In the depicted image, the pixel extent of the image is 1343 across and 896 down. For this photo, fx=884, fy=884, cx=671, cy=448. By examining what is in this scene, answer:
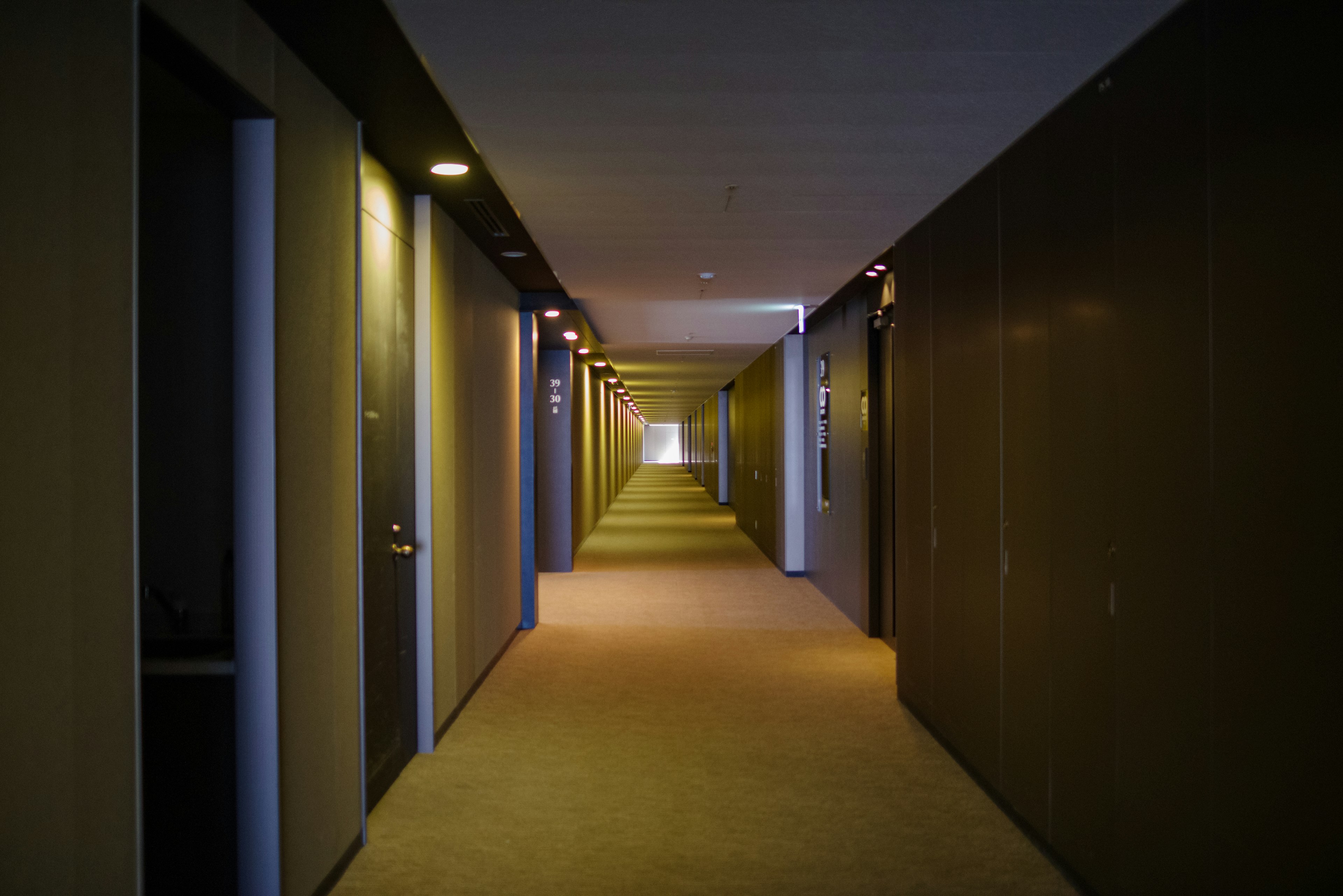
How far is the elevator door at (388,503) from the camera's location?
3.96m

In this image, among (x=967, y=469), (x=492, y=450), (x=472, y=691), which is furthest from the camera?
(x=492, y=450)

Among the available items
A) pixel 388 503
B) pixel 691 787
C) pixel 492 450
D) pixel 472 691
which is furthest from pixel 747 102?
pixel 472 691

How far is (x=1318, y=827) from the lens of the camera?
203cm

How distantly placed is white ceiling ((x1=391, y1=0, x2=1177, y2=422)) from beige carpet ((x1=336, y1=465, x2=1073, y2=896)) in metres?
2.90

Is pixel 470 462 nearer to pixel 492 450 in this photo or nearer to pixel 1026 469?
pixel 492 450

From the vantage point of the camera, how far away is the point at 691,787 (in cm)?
414

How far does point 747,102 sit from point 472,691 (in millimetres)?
3991

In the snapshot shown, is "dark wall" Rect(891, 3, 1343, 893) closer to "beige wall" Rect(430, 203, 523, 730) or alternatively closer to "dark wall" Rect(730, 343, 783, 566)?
"beige wall" Rect(430, 203, 523, 730)

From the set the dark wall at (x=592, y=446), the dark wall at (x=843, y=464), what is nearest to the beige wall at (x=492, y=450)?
the dark wall at (x=843, y=464)

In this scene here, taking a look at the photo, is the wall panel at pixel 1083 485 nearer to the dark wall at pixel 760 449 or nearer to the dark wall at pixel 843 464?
Result: the dark wall at pixel 843 464

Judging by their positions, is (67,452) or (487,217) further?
(487,217)

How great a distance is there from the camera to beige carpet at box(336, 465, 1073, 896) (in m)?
3.30

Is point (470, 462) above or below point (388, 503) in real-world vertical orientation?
above

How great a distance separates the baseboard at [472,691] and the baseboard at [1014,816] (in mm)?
2707
